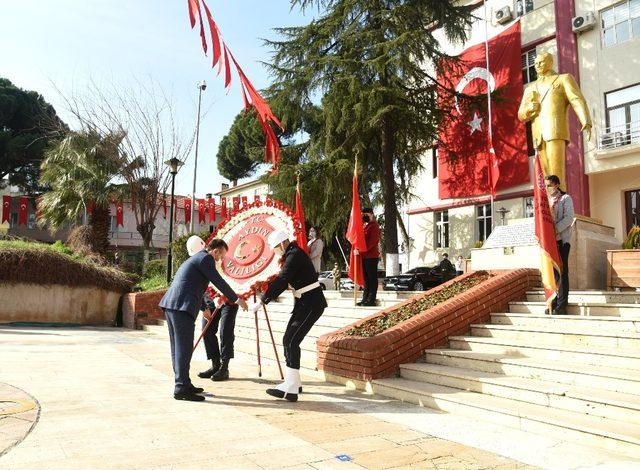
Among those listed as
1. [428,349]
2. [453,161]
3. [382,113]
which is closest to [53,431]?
[428,349]

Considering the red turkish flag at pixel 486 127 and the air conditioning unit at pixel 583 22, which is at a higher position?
the air conditioning unit at pixel 583 22

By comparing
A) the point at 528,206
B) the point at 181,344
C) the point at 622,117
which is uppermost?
the point at 622,117

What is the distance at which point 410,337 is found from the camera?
6168 millimetres

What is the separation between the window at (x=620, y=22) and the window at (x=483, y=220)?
7877 millimetres

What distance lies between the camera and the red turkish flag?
20547mm

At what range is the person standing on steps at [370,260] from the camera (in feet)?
30.7

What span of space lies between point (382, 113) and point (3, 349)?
1182 cm

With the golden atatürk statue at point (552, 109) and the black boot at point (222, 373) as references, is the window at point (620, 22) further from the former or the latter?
the black boot at point (222, 373)

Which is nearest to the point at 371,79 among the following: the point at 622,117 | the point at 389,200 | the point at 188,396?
the point at 389,200

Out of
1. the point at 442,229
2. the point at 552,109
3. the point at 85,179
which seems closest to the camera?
the point at 552,109

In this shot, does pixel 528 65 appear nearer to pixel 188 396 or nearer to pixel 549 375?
pixel 549 375

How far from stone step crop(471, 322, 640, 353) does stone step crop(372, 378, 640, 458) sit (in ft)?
4.54

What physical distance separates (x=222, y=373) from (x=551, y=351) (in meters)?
3.92

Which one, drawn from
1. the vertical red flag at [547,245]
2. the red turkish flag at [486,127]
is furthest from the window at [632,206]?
the vertical red flag at [547,245]
